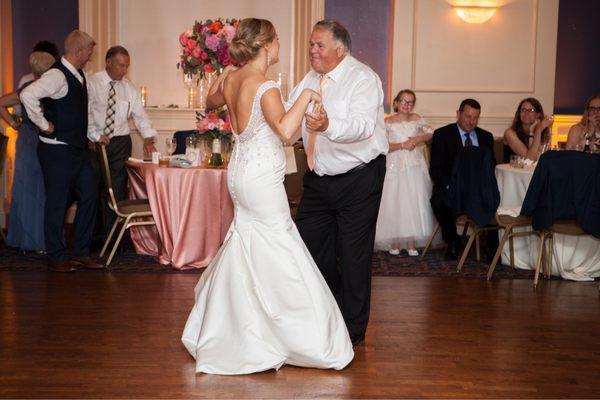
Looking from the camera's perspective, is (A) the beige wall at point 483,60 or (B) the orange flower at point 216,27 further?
(A) the beige wall at point 483,60

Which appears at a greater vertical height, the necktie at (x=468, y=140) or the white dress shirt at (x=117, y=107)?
the white dress shirt at (x=117, y=107)

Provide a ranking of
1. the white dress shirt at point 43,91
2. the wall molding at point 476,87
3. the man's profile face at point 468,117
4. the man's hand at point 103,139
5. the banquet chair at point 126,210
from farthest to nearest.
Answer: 1. the wall molding at point 476,87
2. the man's profile face at point 468,117
3. the man's hand at point 103,139
4. the banquet chair at point 126,210
5. the white dress shirt at point 43,91

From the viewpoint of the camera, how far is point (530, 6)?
8484mm

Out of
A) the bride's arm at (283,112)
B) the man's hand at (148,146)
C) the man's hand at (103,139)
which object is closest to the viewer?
the bride's arm at (283,112)

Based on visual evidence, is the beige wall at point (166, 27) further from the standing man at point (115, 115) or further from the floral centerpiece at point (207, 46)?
the floral centerpiece at point (207, 46)

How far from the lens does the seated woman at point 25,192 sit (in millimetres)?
6871

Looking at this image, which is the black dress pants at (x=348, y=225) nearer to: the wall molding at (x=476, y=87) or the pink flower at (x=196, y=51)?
the pink flower at (x=196, y=51)

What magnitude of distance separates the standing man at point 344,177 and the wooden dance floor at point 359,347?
414 mm

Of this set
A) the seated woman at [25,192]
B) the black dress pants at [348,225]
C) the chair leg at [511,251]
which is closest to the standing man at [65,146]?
the seated woman at [25,192]

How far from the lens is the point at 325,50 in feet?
13.0

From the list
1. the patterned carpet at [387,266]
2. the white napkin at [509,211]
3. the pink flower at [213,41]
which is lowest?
the patterned carpet at [387,266]

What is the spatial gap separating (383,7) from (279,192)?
520 centimetres

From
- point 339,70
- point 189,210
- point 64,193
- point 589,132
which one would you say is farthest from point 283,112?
point 589,132

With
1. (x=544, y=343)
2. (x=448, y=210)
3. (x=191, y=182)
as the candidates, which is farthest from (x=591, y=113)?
(x=191, y=182)
